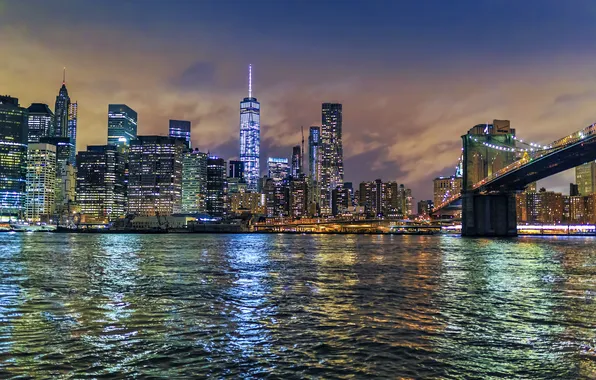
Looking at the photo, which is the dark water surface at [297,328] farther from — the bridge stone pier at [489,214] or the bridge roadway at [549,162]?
the bridge stone pier at [489,214]

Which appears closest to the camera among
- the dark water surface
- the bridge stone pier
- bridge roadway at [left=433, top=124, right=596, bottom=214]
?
the dark water surface

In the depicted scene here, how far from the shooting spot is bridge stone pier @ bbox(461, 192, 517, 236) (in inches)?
4237

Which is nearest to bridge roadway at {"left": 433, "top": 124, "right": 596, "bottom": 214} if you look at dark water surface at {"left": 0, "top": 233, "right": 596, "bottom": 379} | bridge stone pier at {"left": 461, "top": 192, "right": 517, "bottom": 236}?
bridge stone pier at {"left": 461, "top": 192, "right": 517, "bottom": 236}

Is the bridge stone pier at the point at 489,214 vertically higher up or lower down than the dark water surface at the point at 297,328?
higher up

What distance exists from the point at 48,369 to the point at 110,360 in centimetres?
133

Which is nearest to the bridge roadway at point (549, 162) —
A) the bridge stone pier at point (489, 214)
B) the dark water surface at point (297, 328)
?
the bridge stone pier at point (489, 214)

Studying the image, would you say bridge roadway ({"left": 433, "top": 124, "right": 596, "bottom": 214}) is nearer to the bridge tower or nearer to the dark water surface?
the bridge tower

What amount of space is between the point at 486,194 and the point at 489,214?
204 inches

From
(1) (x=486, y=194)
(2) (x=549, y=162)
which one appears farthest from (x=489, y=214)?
(2) (x=549, y=162)

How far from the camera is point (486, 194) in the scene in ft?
346

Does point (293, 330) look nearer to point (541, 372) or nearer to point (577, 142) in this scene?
point (541, 372)

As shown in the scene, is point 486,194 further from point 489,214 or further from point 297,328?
point 297,328

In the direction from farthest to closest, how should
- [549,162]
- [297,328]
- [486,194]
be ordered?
1. [486,194]
2. [549,162]
3. [297,328]

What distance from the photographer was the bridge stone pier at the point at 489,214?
107625 millimetres
